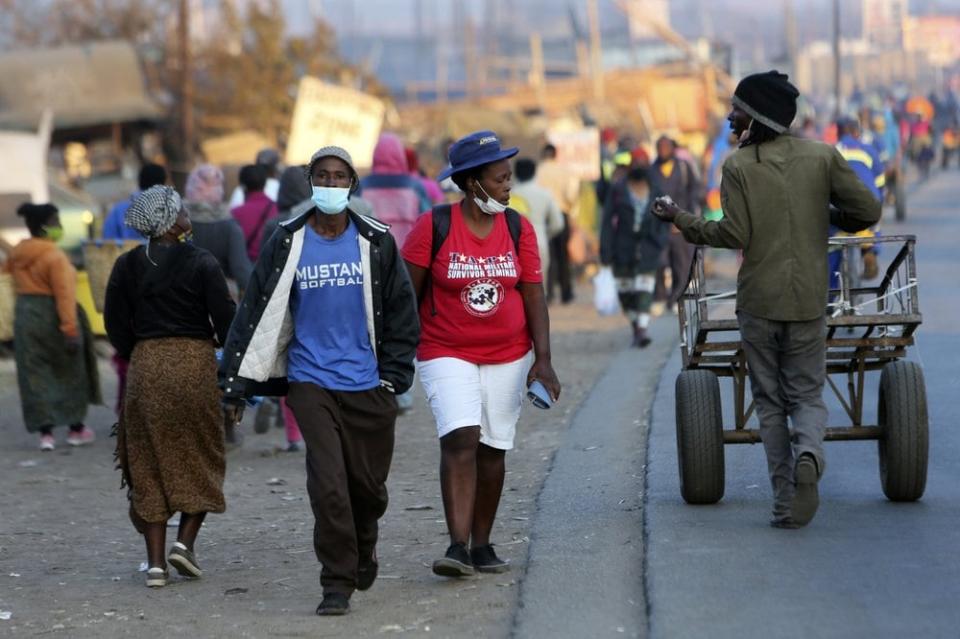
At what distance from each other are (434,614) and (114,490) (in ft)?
13.9

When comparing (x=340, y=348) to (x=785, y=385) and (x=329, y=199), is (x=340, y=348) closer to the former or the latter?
(x=329, y=199)

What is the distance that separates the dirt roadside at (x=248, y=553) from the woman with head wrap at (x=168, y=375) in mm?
327

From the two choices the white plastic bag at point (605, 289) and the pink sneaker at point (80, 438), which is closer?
the pink sneaker at point (80, 438)

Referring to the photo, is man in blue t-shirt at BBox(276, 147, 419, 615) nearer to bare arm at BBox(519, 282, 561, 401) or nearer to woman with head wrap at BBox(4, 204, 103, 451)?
bare arm at BBox(519, 282, 561, 401)

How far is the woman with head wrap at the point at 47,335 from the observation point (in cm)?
1180

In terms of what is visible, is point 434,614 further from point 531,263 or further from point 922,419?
point 922,419

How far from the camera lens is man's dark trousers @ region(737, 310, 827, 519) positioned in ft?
24.0

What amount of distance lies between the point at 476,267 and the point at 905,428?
203 centimetres

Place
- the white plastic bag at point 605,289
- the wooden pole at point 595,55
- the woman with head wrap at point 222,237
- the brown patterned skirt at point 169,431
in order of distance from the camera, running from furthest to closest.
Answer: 1. the wooden pole at point 595,55
2. the white plastic bag at point 605,289
3. the woman with head wrap at point 222,237
4. the brown patterned skirt at point 169,431

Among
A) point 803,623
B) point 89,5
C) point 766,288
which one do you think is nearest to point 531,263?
point 766,288

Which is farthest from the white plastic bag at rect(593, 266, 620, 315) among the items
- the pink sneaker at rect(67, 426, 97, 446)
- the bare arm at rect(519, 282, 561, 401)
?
the bare arm at rect(519, 282, 561, 401)

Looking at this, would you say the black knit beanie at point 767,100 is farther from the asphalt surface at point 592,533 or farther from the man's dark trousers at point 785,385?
the asphalt surface at point 592,533

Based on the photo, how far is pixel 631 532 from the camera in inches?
305

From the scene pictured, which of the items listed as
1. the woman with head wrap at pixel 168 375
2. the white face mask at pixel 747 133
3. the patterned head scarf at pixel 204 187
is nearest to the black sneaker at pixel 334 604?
the woman with head wrap at pixel 168 375
